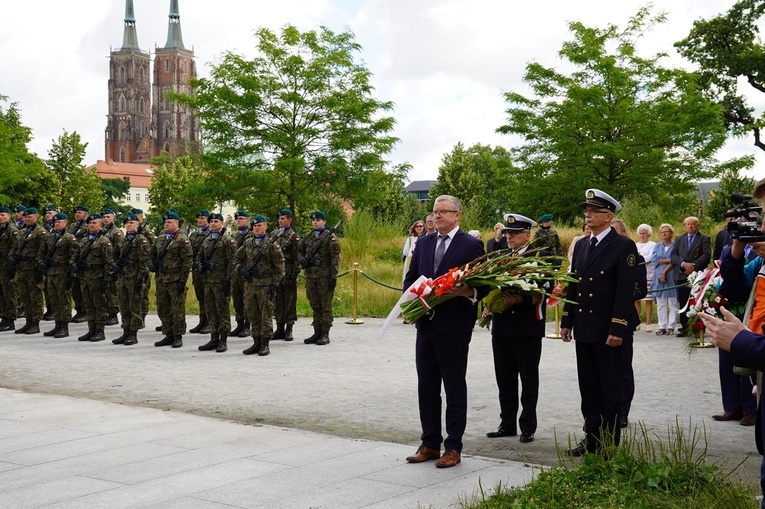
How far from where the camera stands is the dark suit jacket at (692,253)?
Result: 48.4ft

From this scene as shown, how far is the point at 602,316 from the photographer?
22.7 feet

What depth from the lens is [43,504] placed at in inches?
229

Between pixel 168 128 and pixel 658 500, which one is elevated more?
pixel 168 128

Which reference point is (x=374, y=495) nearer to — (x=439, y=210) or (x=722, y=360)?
(x=439, y=210)

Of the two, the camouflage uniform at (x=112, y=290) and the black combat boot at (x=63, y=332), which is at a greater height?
the camouflage uniform at (x=112, y=290)

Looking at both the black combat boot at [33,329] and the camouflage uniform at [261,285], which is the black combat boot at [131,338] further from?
the black combat boot at [33,329]

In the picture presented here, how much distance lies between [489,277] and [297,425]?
2725 mm

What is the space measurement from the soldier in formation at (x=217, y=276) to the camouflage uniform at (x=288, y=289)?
101 cm

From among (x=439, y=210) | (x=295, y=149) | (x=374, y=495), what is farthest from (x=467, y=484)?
(x=295, y=149)

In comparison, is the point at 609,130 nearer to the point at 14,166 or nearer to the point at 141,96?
the point at 14,166

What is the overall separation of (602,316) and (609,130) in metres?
22.1

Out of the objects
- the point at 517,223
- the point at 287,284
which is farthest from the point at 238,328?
the point at 517,223

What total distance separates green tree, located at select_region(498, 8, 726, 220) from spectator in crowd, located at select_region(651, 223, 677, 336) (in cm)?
1080

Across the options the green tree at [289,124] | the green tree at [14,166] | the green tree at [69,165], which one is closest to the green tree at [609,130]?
the green tree at [289,124]
